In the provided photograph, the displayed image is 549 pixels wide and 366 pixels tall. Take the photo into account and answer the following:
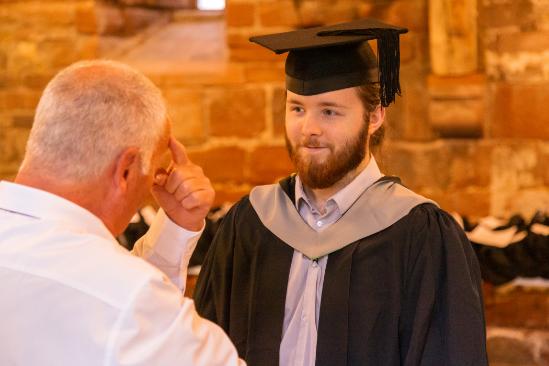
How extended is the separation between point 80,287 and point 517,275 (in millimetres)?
2858

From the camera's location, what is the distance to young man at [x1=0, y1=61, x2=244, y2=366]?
5.49 feet

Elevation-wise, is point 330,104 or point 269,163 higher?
point 330,104

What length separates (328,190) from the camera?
8.73 ft

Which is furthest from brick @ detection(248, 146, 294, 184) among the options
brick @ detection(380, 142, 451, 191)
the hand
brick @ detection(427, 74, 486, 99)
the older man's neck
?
the hand

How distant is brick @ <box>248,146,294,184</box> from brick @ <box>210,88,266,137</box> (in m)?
0.11

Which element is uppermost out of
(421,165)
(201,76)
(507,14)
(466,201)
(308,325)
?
(507,14)

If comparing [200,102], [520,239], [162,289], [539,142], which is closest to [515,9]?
[539,142]

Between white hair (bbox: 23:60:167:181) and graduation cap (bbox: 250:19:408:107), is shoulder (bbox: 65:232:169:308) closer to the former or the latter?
white hair (bbox: 23:60:167:181)

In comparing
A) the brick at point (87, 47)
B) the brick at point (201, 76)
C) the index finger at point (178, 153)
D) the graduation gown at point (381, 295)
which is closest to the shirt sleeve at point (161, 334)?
the index finger at point (178, 153)

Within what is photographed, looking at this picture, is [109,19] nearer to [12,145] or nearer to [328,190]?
[12,145]

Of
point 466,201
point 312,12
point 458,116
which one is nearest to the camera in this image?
point 458,116

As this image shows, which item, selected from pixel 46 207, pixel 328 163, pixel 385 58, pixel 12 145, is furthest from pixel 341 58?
pixel 12 145

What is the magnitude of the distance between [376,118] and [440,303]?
Result: 56 centimetres

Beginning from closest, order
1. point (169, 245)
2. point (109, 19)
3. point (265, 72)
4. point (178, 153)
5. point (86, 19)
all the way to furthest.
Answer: point (178, 153), point (169, 245), point (265, 72), point (86, 19), point (109, 19)
